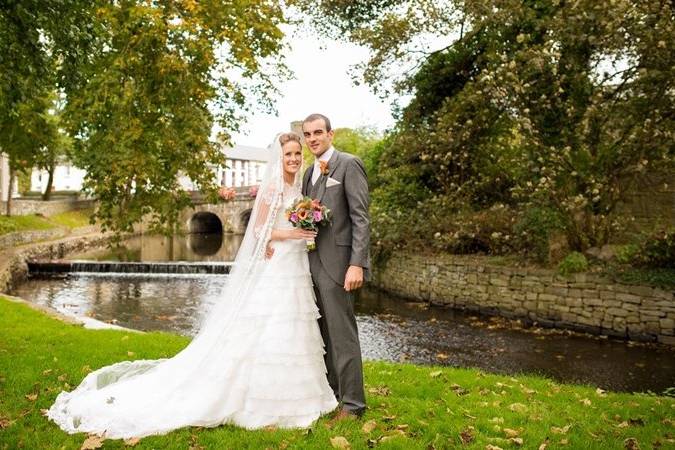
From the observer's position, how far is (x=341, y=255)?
4770mm

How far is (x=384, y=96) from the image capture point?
20.0m

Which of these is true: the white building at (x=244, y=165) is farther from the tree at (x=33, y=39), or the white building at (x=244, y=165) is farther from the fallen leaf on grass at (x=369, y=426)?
the fallen leaf on grass at (x=369, y=426)

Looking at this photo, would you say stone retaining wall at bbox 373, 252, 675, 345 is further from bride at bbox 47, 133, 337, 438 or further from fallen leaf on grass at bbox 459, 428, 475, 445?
bride at bbox 47, 133, 337, 438

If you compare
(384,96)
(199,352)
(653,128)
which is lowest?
(199,352)

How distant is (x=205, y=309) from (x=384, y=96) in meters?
9.12

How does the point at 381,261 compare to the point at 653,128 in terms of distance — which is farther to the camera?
the point at 381,261

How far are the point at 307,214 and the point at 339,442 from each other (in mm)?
1644

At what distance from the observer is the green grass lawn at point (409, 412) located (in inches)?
170

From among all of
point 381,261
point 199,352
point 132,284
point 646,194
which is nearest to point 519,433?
point 199,352

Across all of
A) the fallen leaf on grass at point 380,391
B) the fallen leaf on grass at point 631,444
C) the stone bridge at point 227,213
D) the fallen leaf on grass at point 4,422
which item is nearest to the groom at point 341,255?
the fallen leaf on grass at point 380,391

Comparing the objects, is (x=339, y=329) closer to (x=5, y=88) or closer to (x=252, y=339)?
(x=252, y=339)

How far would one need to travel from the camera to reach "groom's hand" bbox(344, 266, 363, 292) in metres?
4.60

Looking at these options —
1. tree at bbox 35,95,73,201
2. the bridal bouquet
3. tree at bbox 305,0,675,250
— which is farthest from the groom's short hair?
tree at bbox 305,0,675,250

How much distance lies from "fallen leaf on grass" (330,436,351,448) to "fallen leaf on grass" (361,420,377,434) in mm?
291
